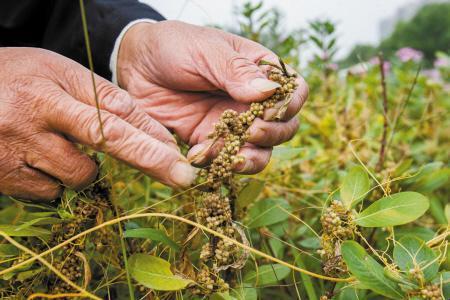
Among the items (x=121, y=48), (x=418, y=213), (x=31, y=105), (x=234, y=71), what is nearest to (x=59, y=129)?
(x=31, y=105)

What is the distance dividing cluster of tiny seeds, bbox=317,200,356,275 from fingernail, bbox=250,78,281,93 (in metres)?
0.23

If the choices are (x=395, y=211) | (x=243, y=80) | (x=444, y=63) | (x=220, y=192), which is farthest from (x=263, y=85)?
(x=444, y=63)

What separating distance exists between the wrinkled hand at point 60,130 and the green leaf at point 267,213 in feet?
0.65

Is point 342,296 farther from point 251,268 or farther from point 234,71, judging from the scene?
point 234,71

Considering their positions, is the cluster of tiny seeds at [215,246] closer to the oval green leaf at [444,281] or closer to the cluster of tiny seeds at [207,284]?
the cluster of tiny seeds at [207,284]

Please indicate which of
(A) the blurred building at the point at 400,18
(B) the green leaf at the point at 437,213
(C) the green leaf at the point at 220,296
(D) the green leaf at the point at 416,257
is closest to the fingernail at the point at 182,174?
(C) the green leaf at the point at 220,296

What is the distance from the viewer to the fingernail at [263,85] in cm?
→ 80

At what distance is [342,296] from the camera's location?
0.72 m

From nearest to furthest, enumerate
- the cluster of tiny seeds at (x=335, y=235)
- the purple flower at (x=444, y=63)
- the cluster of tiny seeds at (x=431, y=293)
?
the cluster of tiny seeds at (x=431, y=293) < the cluster of tiny seeds at (x=335, y=235) < the purple flower at (x=444, y=63)

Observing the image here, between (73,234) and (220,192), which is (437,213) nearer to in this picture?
(220,192)

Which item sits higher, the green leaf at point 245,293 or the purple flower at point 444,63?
the green leaf at point 245,293

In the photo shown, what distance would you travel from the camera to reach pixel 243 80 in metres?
0.87

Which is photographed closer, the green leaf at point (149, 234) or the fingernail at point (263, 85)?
the green leaf at point (149, 234)

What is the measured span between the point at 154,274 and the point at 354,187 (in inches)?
13.2
